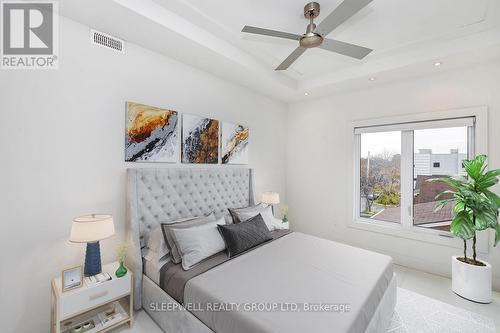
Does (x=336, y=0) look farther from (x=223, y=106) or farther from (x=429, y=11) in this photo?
(x=223, y=106)

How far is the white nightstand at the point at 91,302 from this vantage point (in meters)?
1.63

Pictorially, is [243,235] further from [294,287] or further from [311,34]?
[311,34]

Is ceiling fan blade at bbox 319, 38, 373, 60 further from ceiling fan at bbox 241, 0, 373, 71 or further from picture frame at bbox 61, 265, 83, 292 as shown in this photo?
picture frame at bbox 61, 265, 83, 292

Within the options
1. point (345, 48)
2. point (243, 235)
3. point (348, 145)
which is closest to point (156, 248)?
point (243, 235)

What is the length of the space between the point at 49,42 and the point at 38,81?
14.6 inches

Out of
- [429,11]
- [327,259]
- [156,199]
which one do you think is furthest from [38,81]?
[429,11]

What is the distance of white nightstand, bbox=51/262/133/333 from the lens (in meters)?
1.63

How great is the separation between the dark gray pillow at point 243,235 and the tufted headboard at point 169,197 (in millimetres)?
563

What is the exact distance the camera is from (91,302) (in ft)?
5.73

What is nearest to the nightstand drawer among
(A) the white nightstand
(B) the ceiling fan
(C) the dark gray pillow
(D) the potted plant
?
(A) the white nightstand

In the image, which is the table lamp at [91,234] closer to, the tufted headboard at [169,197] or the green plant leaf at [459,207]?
the tufted headboard at [169,197]

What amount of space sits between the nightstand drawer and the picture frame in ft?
0.13

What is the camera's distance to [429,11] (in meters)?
2.12

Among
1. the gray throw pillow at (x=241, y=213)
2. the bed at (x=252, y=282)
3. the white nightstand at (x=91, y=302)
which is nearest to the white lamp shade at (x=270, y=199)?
the gray throw pillow at (x=241, y=213)
